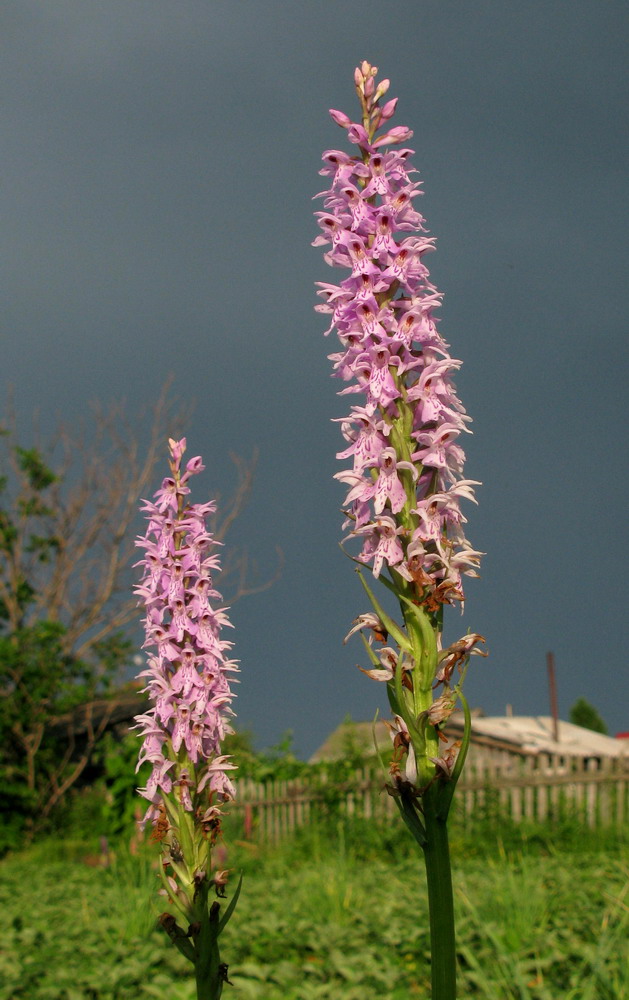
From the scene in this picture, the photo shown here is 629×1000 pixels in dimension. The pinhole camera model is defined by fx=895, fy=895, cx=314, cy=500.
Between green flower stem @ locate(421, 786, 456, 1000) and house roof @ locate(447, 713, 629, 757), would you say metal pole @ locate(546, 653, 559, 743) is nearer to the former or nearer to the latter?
house roof @ locate(447, 713, 629, 757)

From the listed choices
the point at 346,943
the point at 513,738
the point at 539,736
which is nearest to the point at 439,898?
the point at 346,943

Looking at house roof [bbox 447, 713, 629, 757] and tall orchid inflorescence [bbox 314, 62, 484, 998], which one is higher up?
tall orchid inflorescence [bbox 314, 62, 484, 998]

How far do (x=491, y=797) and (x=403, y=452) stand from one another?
47.6ft

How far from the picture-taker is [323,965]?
18.7 ft

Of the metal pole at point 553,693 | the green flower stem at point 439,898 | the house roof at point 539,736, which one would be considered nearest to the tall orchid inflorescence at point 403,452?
the green flower stem at point 439,898

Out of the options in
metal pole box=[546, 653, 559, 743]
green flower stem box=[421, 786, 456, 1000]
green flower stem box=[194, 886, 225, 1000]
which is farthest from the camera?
metal pole box=[546, 653, 559, 743]

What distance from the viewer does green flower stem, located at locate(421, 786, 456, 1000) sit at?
102 inches

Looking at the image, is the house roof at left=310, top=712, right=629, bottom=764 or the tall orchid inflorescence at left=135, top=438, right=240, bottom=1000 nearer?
the tall orchid inflorescence at left=135, top=438, right=240, bottom=1000

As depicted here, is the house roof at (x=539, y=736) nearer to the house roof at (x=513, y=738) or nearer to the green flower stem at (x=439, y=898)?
the house roof at (x=513, y=738)

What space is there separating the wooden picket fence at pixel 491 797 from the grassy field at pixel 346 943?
667cm

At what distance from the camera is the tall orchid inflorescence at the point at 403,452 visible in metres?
2.64

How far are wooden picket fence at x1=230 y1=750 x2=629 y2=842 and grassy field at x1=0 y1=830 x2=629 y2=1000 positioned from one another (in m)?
6.67

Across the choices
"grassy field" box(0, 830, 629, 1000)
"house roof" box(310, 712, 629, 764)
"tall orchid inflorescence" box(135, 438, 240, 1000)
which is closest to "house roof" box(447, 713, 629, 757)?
"house roof" box(310, 712, 629, 764)

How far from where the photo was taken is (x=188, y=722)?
3.32 m
